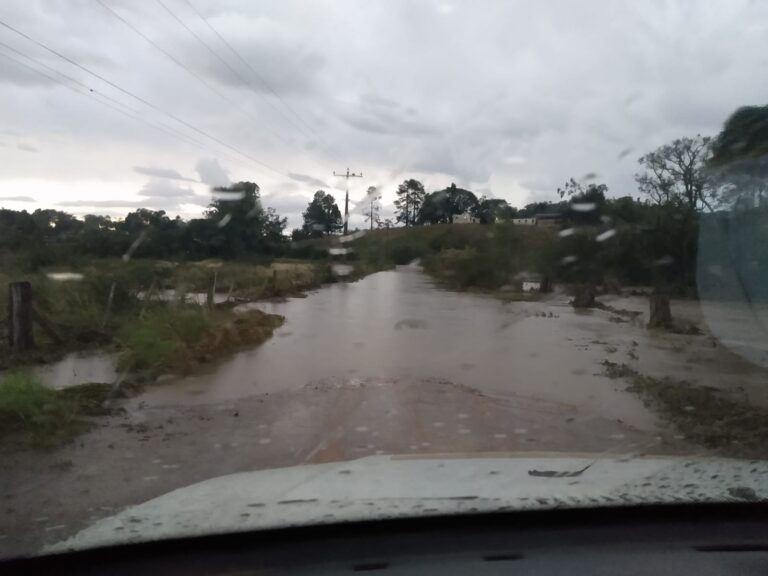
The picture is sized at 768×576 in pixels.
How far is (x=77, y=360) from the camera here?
44.7 feet

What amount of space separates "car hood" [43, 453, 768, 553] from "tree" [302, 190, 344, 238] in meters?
42.5

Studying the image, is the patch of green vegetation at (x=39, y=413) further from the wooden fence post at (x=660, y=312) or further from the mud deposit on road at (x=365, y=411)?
the wooden fence post at (x=660, y=312)

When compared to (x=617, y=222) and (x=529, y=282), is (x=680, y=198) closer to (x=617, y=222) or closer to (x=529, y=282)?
(x=617, y=222)

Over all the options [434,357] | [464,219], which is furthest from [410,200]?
[434,357]

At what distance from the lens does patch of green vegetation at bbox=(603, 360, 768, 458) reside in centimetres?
758

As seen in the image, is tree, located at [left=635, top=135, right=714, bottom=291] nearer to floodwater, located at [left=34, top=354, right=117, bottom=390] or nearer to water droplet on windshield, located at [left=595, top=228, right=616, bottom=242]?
water droplet on windshield, located at [left=595, top=228, right=616, bottom=242]

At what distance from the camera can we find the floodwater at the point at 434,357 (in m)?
10.8

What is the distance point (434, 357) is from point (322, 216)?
33.6 metres

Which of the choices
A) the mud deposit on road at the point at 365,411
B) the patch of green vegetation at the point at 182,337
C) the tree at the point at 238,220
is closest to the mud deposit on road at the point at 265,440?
the mud deposit on road at the point at 365,411

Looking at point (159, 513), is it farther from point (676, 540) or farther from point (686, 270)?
point (686, 270)

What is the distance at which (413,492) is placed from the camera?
3.87 meters

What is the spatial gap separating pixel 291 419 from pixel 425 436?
5.81 feet

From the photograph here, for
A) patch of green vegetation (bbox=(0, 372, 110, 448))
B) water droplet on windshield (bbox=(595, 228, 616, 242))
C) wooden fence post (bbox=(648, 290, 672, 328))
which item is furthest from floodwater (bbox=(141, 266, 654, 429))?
water droplet on windshield (bbox=(595, 228, 616, 242))

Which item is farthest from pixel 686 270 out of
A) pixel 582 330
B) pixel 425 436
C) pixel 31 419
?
pixel 31 419
